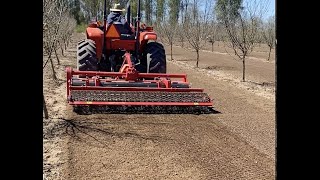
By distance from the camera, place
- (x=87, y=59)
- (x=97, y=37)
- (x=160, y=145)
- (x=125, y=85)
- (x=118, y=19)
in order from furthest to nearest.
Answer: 1. (x=118, y=19)
2. (x=97, y=37)
3. (x=87, y=59)
4. (x=125, y=85)
5. (x=160, y=145)

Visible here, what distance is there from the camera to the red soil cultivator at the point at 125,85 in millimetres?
6434

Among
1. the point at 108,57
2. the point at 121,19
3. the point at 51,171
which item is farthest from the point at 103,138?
the point at 121,19

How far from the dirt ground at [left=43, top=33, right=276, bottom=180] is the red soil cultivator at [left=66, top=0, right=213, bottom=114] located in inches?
9.4

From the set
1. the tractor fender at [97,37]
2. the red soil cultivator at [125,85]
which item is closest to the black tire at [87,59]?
the red soil cultivator at [125,85]

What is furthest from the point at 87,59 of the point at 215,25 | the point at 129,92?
the point at 215,25

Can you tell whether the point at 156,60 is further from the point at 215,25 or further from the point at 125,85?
the point at 215,25

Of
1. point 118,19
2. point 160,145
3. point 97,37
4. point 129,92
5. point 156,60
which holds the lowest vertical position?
point 160,145

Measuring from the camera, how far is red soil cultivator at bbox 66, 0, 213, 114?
643 cm

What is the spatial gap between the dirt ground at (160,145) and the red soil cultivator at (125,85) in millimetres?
240

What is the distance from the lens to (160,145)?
189 inches

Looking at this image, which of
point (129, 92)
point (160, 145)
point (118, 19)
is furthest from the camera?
point (118, 19)

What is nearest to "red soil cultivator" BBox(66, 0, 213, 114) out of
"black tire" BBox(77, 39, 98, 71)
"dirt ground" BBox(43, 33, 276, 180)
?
"black tire" BBox(77, 39, 98, 71)

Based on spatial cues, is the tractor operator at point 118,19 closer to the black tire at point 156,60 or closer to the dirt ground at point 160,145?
the black tire at point 156,60

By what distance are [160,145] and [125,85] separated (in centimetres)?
233
